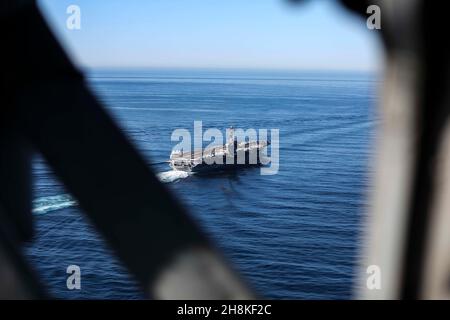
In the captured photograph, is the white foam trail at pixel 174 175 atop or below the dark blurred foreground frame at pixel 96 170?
below

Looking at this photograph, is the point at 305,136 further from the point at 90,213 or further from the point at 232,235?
the point at 90,213

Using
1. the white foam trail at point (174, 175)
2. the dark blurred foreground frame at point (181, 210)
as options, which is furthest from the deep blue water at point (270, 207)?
the dark blurred foreground frame at point (181, 210)

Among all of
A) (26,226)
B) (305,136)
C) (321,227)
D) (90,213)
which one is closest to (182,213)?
(90,213)

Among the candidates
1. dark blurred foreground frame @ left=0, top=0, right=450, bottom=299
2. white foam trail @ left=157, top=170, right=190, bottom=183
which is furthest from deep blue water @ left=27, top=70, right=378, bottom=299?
dark blurred foreground frame @ left=0, top=0, right=450, bottom=299

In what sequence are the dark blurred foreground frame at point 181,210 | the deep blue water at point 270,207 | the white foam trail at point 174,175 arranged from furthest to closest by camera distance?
the white foam trail at point 174,175
the deep blue water at point 270,207
the dark blurred foreground frame at point 181,210

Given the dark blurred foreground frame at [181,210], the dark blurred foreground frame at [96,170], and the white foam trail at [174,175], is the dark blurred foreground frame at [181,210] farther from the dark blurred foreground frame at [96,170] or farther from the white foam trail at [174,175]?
the white foam trail at [174,175]

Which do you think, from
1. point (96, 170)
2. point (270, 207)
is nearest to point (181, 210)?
point (96, 170)

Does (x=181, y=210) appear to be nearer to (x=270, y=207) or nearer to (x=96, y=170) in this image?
(x=96, y=170)

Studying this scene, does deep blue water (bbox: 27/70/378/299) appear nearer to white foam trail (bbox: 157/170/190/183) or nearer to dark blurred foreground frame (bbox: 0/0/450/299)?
white foam trail (bbox: 157/170/190/183)
